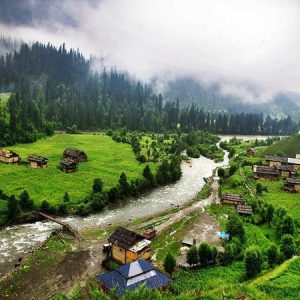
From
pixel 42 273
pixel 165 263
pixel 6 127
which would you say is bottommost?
pixel 42 273

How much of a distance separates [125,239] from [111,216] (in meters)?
21.2

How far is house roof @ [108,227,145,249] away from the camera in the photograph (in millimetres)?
55781

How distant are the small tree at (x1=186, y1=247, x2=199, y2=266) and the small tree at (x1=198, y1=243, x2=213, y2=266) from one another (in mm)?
596

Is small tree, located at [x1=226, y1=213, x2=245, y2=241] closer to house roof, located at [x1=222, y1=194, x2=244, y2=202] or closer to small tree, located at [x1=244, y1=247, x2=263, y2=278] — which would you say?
small tree, located at [x1=244, y1=247, x2=263, y2=278]

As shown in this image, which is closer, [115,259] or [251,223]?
[115,259]

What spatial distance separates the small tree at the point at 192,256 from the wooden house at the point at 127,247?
6.36 m

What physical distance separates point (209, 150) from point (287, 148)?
1231 inches

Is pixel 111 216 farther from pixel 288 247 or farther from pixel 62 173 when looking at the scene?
pixel 288 247

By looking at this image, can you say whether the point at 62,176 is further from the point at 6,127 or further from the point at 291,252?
the point at 291,252

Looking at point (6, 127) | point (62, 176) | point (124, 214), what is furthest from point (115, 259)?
point (6, 127)

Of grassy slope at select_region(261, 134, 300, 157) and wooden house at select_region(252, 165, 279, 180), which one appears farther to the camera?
grassy slope at select_region(261, 134, 300, 157)

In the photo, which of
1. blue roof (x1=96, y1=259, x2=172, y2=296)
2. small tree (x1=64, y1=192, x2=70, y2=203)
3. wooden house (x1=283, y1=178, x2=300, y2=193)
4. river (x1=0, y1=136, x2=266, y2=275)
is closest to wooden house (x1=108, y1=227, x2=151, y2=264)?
blue roof (x1=96, y1=259, x2=172, y2=296)

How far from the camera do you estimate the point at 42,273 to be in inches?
2093

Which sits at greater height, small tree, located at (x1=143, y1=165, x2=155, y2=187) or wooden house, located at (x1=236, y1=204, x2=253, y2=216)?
small tree, located at (x1=143, y1=165, x2=155, y2=187)
